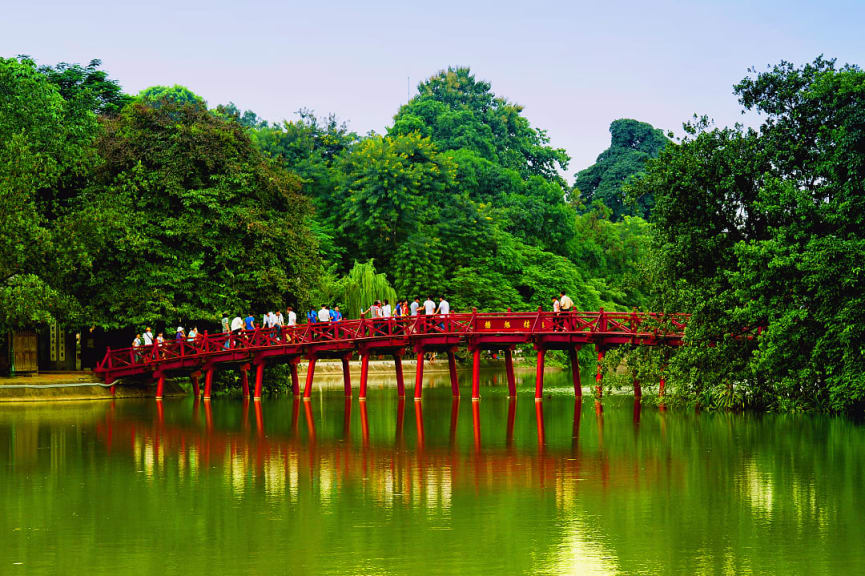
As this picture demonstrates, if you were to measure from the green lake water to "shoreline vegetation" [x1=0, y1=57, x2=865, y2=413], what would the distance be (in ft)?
10.2

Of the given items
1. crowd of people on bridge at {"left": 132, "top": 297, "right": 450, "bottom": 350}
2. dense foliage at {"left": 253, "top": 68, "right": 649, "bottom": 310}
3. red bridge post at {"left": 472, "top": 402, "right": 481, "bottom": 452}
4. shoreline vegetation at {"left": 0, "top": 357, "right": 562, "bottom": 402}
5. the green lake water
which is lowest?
the green lake water

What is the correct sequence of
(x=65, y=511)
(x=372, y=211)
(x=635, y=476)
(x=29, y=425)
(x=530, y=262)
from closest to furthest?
(x=65, y=511)
(x=635, y=476)
(x=29, y=425)
(x=372, y=211)
(x=530, y=262)

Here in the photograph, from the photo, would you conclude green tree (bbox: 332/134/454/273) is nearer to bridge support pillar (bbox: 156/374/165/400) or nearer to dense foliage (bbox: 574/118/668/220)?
bridge support pillar (bbox: 156/374/165/400)

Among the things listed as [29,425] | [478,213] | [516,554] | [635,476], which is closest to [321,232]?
[478,213]

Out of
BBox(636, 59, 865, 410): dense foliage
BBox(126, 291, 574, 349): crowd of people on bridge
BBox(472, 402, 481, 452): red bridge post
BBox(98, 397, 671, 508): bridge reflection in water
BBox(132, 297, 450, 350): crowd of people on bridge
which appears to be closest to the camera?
BBox(98, 397, 671, 508): bridge reflection in water

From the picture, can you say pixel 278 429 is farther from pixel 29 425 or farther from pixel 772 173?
pixel 772 173

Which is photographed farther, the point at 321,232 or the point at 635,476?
the point at 321,232

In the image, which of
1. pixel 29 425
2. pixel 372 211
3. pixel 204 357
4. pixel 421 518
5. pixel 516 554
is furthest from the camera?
pixel 372 211

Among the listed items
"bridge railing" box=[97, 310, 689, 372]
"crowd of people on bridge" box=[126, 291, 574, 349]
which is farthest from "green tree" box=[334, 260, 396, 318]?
"bridge railing" box=[97, 310, 689, 372]

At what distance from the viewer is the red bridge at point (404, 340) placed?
1443 inches

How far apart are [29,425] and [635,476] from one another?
19.2 metres

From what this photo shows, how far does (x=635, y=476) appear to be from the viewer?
19688mm

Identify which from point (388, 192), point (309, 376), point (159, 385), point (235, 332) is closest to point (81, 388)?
point (159, 385)

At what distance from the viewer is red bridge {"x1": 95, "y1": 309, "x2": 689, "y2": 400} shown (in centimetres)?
3666
